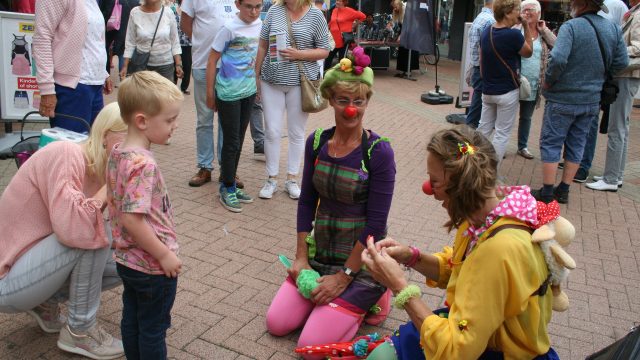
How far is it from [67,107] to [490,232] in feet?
10.3

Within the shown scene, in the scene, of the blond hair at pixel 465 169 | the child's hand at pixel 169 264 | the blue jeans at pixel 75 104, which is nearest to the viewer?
the blond hair at pixel 465 169

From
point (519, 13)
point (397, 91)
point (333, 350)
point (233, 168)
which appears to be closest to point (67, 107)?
point (233, 168)

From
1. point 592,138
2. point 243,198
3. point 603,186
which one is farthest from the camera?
point 592,138

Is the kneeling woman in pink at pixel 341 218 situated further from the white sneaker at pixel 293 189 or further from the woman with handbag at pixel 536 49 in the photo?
the woman with handbag at pixel 536 49

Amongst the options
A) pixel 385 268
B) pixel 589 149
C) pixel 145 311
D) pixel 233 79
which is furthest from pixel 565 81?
pixel 145 311

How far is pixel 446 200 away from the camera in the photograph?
7.29ft

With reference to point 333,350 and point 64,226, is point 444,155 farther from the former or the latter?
point 64,226

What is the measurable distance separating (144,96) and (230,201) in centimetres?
270

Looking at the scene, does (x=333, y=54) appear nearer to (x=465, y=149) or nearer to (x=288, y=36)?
(x=288, y=36)

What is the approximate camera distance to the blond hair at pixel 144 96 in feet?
7.39

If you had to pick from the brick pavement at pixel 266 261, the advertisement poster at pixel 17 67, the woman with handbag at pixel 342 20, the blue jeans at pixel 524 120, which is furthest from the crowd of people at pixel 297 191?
the woman with handbag at pixel 342 20

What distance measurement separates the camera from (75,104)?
13.5 feet

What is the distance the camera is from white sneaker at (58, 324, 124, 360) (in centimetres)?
282

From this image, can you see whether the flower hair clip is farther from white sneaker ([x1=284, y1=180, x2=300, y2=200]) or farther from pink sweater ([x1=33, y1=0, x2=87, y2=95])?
white sneaker ([x1=284, y1=180, x2=300, y2=200])
